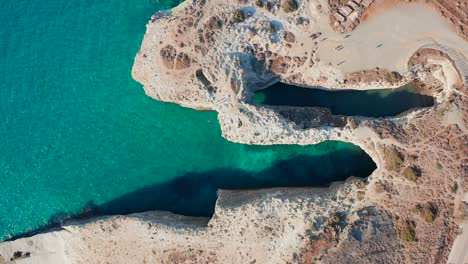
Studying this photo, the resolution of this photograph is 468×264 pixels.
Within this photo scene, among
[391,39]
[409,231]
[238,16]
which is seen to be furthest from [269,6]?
[409,231]

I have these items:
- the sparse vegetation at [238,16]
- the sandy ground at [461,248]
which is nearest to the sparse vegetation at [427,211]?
the sandy ground at [461,248]

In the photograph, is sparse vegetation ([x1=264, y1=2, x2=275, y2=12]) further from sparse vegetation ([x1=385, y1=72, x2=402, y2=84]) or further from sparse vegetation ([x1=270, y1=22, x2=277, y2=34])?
sparse vegetation ([x1=385, y1=72, x2=402, y2=84])

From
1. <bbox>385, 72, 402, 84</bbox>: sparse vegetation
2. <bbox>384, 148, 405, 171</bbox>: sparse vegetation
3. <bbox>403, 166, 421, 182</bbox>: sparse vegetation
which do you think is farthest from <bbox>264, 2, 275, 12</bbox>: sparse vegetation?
<bbox>403, 166, 421, 182</bbox>: sparse vegetation

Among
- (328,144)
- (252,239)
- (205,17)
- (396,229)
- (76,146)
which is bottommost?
(252,239)

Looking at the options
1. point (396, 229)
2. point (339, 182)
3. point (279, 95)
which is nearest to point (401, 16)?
point (279, 95)

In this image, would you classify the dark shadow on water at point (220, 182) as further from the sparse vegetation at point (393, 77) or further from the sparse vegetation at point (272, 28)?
the sparse vegetation at point (272, 28)

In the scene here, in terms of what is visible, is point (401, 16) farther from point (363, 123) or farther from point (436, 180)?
point (436, 180)
